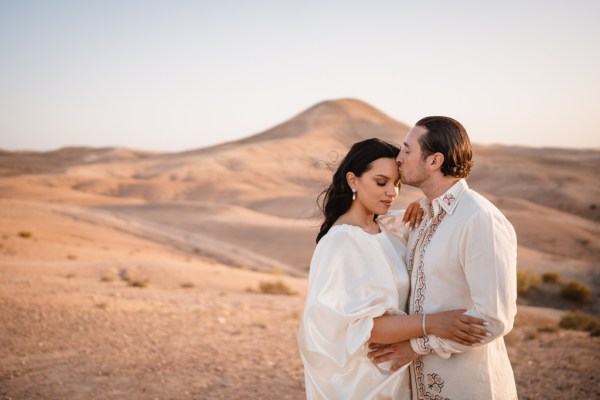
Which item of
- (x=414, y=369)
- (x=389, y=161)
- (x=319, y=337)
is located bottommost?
(x=414, y=369)

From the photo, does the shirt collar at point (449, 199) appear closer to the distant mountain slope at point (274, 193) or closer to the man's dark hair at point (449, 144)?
the man's dark hair at point (449, 144)

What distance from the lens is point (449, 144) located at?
109 inches

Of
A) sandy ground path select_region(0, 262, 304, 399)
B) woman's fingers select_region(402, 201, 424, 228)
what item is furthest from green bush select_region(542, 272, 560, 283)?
→ woman's fingers select_region(402, 201, 424, 228)

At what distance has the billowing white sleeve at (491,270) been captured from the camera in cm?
241

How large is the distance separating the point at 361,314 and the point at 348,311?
81 mm

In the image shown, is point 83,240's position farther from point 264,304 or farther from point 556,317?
point 556,317

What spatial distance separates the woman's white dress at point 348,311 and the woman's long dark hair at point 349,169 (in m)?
0.40

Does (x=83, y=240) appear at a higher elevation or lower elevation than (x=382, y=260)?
lower

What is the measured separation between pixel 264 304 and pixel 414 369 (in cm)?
819

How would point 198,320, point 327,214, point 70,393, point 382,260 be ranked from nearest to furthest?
point 382,260 → point 327,214 → point 70,393 → point 198,320

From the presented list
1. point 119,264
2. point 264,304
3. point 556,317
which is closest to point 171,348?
point 264,304

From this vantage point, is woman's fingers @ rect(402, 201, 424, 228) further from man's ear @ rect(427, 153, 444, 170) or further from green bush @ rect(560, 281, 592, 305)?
green bush @ rect(560, 281, 592, 305)

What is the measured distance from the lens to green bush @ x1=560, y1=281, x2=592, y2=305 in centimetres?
1462

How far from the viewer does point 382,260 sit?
2.82 meters
